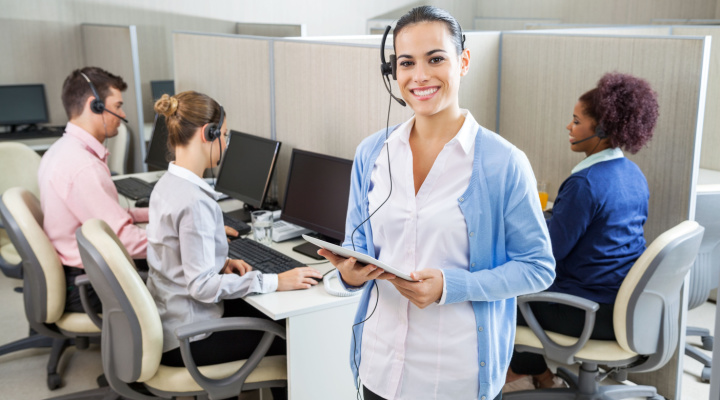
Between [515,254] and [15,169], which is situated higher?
[515,254]

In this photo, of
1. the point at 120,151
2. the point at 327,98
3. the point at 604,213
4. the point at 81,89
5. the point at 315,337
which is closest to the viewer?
the point at 315,337

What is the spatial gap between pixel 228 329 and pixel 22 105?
371 centimetres

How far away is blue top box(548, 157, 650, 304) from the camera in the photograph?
7.05 ft

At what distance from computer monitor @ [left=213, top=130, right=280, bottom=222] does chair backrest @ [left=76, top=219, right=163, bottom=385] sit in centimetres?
85

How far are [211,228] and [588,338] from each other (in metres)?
1.25

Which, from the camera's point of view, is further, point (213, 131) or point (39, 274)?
point (39, 274)

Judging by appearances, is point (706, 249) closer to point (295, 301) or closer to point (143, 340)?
point (295, 301)

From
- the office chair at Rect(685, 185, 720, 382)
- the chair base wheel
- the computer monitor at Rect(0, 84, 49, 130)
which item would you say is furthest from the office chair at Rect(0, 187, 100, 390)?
the computer monitor at Rect(0, 84, 49, 130)

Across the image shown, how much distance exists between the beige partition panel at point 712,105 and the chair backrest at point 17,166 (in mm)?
3245

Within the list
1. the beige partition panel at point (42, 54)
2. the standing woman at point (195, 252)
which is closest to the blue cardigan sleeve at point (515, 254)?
the standing woman at point (195, 252)

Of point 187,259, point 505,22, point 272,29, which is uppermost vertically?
point 505,22

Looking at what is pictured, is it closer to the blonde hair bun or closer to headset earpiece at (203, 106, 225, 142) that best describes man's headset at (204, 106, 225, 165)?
headset earpiece at (203, 106, 225, 142)

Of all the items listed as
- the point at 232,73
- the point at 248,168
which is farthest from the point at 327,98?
the point at 232,73

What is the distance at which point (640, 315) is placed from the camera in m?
2.09
